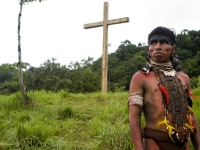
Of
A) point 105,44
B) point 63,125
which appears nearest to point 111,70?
point 105,44

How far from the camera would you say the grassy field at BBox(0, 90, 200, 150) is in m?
3.41

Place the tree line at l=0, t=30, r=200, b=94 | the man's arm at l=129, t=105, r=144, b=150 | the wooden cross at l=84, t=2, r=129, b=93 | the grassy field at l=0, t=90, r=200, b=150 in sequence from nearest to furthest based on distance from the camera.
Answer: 1. the man's arm at l=129, t=105, r=144, b=150
2. the grassy field at l=0, t=90, r=200, b=150
3. the wooden cross at l=84, t=2, r=129, b=93
4. the tree line at l=0, t=30, r=200, b=94

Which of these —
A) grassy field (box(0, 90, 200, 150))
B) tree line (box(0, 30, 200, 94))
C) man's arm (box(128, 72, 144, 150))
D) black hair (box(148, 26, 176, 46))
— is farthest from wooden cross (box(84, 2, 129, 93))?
tree line (box(0, 30, 200, 94))

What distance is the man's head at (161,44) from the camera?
1.79m

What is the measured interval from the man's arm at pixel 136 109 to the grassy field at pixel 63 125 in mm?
1703

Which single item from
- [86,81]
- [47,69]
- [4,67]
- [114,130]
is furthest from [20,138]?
[4,67]

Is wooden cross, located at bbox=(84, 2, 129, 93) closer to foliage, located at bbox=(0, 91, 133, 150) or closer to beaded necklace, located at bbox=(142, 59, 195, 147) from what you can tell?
foliage, located at bbox=(0, 91, 133, 150)

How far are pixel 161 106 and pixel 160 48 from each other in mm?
405

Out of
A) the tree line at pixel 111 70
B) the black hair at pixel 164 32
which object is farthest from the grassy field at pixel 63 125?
the tree line at pixel 111 70

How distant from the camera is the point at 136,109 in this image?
163 centimetres

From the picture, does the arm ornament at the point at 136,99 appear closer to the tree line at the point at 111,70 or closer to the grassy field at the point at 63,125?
the grassy field at the point at 63,125

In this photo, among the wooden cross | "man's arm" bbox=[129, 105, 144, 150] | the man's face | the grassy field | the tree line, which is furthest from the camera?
the tree line

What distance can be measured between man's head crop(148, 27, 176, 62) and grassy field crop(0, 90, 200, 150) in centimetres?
171

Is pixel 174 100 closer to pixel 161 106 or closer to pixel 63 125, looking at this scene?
pixel 161 106
